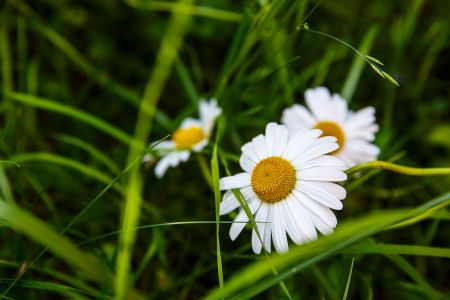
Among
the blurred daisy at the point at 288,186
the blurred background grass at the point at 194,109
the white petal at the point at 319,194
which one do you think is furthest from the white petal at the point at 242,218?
the blurred background grass at the point at 194,109

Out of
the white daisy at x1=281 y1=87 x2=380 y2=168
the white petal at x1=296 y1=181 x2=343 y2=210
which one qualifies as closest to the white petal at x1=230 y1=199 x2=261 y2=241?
the white petal at x1=296 y1=181 x2=343 y2=210

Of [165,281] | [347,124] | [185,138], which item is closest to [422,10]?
[347,124]

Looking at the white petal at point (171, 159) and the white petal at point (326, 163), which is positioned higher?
the white petal at point (171, 159)

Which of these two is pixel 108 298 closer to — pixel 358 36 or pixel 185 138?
pixel 185 138

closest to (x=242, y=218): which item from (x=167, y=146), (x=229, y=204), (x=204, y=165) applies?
(x=229, y=204)

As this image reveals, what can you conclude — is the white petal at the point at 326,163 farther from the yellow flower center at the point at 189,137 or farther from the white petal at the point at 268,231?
the yellow flower center at the point at 189,137

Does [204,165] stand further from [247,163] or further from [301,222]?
[301,222]
